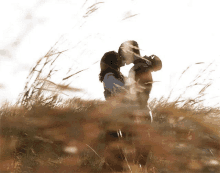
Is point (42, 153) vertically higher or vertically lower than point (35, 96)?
lower

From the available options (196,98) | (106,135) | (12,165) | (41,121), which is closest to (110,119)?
(106,135)

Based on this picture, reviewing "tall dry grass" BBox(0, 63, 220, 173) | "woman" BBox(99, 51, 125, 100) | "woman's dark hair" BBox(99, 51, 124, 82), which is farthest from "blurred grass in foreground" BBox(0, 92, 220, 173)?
"woman's dark hair" BBox(99, 51, 124, 82)

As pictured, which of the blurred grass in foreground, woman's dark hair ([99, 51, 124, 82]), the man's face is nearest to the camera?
the blurred grass in foreground

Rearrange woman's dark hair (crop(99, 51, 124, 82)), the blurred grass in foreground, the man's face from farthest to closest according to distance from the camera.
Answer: woman's dark hair (crop(99, 51, 124, 82))
the man's face
the blurred grass in foreground

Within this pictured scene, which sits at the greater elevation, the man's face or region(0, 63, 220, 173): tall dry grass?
the man's face

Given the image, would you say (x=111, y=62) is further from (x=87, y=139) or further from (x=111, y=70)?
(x=87, y=139)

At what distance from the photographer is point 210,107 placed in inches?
48.2

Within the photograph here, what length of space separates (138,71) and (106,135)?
48cm

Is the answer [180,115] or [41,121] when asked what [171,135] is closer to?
[180,115]

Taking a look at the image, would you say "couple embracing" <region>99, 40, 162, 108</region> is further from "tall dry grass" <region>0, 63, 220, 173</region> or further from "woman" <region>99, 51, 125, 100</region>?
"tall dry grass" <region>0, 63, 220, 173</region>

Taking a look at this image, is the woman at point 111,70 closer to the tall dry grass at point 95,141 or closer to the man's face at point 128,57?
the man's face at point 128,57

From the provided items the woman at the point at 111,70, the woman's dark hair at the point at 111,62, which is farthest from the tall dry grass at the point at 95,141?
the woman's dark hair at the point at 111,62

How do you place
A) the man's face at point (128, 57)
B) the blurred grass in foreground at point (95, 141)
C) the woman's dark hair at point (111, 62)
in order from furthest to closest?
1. the woman's dark hair at point (111, 62)
2. the man's face at point (128, 57)
3. the blurred grass in foreground at point (95, 141)

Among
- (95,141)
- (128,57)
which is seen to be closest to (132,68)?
(128,57)
